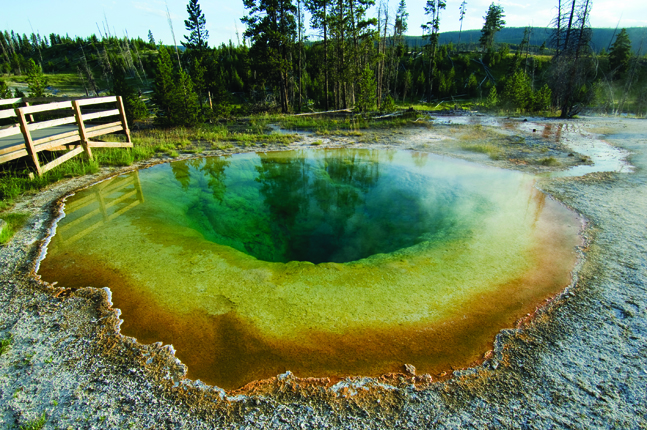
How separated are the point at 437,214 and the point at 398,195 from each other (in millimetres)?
1491

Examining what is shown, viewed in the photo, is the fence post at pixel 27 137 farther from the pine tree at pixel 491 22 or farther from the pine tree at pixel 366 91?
the pine tree at pixel 491 22

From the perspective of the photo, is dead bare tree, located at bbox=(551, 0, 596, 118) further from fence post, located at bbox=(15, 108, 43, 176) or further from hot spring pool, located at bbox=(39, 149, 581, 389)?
fence post, located at bbox=(15, 108, 43, 176)

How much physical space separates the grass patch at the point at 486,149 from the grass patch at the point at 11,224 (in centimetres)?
1295

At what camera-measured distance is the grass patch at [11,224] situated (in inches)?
201

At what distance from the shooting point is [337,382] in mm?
2752

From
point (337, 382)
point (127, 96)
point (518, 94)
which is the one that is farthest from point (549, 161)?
point (127, 96)

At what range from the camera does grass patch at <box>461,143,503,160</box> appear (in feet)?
37.7

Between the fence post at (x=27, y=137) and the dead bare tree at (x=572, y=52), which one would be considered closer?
the fence post at (x=27, y=137)

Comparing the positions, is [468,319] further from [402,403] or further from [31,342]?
[31,342]

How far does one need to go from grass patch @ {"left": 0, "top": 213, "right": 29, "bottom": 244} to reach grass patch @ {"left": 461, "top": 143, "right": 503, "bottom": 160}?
13.0 metres

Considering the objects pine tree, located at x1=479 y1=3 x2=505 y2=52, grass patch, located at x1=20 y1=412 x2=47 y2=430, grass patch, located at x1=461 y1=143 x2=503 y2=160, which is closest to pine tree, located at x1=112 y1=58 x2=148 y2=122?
grass patch, located at x1=461 y1=143 x2=503 y2=160

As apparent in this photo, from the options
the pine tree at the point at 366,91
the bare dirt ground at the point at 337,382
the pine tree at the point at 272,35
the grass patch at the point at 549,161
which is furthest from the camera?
the pine tree at the point at 272,35

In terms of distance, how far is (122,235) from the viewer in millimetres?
5500

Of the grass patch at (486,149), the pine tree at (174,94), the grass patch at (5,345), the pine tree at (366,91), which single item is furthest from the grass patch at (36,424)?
the pine tree at (366,91)
